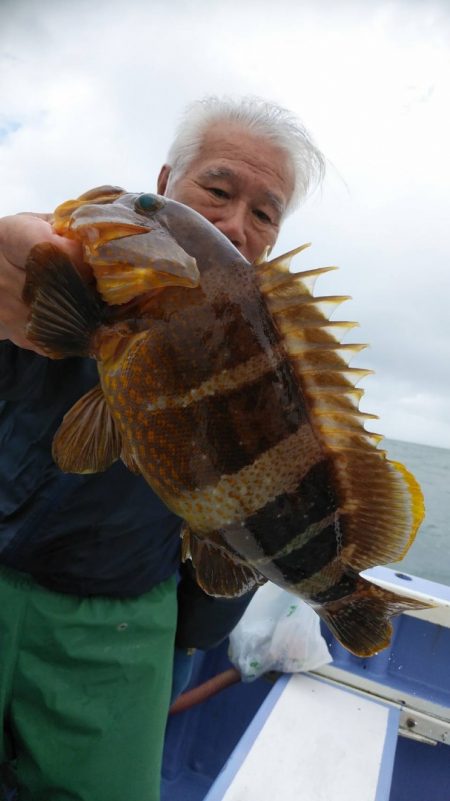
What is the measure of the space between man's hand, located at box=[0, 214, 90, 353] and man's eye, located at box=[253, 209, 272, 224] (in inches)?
43.2

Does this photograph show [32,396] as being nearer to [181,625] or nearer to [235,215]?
[235,215]

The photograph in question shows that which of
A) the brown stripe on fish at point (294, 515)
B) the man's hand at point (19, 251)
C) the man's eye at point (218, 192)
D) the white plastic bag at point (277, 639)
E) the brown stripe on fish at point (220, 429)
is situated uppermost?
the man's eye at point (218, 192)

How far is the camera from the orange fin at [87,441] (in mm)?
1218

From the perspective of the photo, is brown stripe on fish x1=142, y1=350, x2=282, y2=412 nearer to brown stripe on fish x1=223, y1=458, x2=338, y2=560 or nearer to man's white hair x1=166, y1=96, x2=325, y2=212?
brown stripe on fish x1=223, y1=458, x2=338, y2=560

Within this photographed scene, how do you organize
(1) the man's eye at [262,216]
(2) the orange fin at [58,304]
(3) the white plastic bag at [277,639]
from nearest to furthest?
1. (2) the orange fin at [58,304]
2. (1) the man's eye at [262,216]
3. (3) the white plastic bag at [277,639]

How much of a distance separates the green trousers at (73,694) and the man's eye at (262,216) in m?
1.57

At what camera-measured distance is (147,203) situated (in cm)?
118

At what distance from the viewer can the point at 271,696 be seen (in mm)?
2596

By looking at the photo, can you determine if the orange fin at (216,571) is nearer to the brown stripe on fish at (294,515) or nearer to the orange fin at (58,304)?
the brown stripe on fish at (294,515)

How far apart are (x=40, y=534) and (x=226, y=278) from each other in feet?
3.63

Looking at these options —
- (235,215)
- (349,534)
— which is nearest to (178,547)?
(349,534)

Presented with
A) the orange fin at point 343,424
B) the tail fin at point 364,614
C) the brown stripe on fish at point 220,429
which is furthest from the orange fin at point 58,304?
the tail fin at point 364,614

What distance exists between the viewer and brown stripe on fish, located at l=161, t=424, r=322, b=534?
115cm

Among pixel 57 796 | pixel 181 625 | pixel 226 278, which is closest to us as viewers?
pixel 226 278
